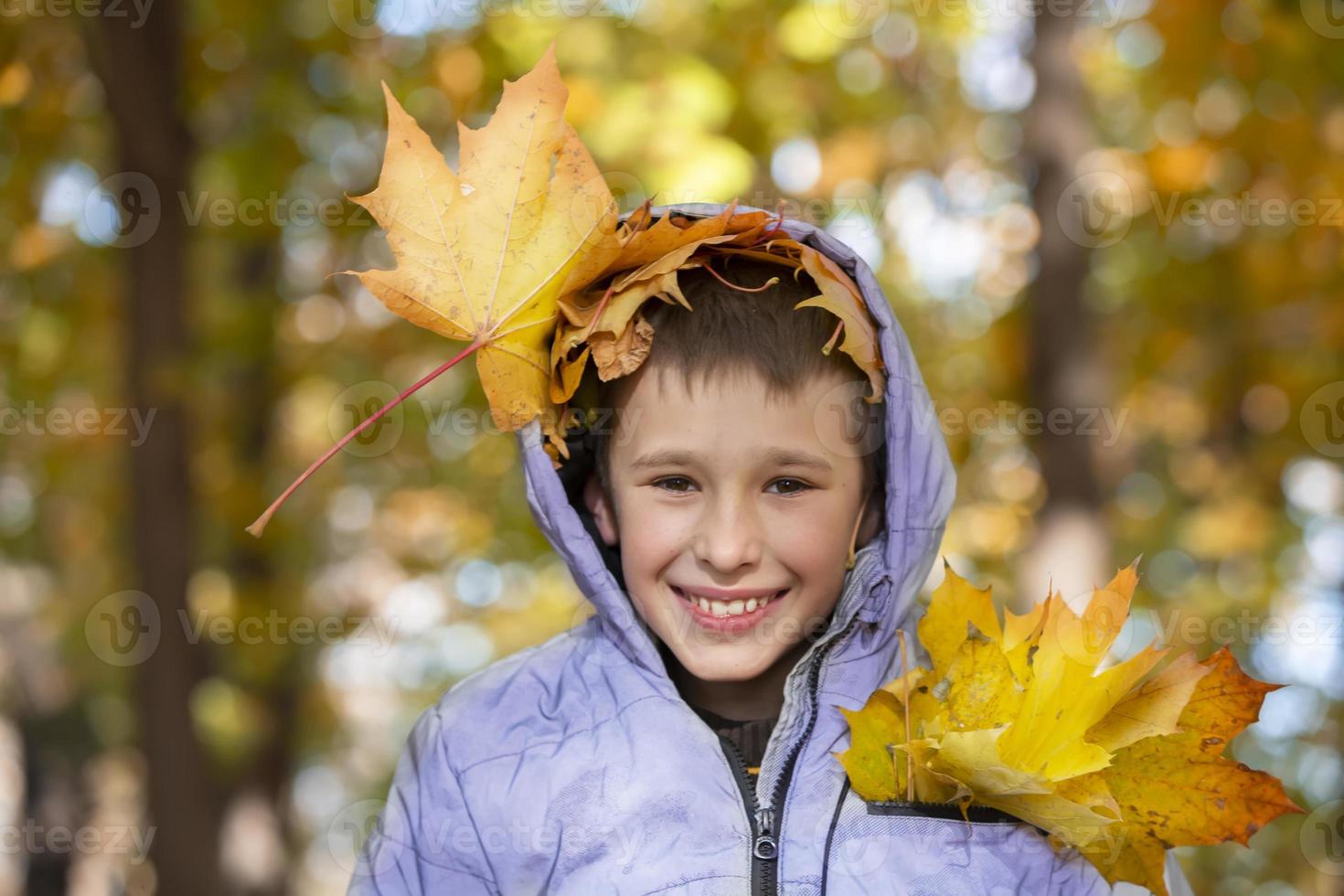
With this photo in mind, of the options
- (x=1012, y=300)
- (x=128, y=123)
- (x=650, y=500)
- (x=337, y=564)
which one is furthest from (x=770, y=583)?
(x=337, y=564)

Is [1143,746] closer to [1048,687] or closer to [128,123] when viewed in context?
[1048,687]

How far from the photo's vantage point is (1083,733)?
6.27 feet

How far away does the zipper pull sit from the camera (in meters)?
1.92

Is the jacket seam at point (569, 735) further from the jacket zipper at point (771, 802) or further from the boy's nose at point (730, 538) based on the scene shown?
the boy's nose at point (730, 538)

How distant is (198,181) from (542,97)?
163 inches

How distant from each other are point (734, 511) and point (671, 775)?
0.41m

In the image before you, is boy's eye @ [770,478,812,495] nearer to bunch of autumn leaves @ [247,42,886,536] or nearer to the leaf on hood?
bunch of autumn leaves @ [247,42,886,536]

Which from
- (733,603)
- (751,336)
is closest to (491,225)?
(751,336)

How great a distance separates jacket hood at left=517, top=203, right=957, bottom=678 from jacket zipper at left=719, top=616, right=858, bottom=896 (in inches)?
3.0

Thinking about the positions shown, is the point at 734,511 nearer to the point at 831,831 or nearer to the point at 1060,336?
the point at 831,831

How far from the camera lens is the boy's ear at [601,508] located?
2.28 m

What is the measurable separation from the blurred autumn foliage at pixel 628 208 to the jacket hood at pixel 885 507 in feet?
2.93

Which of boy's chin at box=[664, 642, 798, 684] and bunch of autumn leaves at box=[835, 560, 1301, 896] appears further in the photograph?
boy's chin at box=[664, 642, 798, 684]

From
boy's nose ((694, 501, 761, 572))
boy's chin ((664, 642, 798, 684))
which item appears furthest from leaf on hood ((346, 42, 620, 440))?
boy's chin ((664, 642, 798, 684))
